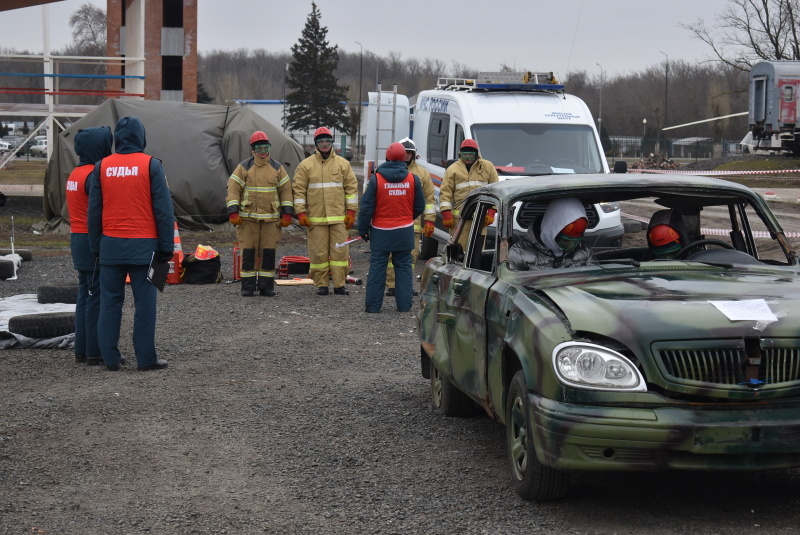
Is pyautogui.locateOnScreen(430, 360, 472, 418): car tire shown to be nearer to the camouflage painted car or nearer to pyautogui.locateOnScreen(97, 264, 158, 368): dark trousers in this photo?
the camouflage painted car

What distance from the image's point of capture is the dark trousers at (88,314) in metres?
9.12

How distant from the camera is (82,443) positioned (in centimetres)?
642

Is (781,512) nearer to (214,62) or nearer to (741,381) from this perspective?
(741,381)

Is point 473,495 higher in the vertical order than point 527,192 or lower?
lower

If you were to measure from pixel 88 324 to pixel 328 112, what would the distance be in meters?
80.0

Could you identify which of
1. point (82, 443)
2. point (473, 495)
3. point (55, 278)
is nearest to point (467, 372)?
point (473, 495)

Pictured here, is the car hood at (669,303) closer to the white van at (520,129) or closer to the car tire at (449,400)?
the car tire at (449,400)

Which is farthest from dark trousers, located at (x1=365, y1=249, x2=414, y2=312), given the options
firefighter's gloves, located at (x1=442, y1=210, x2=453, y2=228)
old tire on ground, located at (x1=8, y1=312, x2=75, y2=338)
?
old tire on ground, located at (x1=8, y1=312, x2=75, y2=338)

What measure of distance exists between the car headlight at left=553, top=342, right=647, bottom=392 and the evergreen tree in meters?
83.5

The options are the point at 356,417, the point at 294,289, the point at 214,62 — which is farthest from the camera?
the point at 214,62

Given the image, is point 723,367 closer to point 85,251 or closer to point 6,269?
point 85,251

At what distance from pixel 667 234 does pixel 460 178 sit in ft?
25.5

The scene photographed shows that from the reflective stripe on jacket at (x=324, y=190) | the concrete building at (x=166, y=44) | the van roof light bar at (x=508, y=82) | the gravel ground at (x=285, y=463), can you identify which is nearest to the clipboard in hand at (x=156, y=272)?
the gravel ground at (x=285, y=463)

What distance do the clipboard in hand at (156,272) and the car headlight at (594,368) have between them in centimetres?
485
